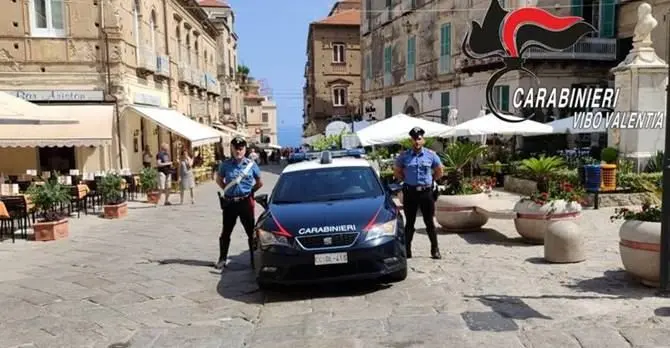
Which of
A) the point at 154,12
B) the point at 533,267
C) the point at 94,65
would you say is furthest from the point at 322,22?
the point at 533,267

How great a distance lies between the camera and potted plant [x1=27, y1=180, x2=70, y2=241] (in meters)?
10.5

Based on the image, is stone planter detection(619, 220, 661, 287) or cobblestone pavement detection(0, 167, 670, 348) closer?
cobblestone pavement detection(0, 167, 670, 348)

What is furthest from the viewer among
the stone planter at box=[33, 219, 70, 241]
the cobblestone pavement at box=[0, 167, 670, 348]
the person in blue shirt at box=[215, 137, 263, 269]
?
the stone planter at box=[33, 219, 70, 241]

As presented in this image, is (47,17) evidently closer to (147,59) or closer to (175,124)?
(147,59)

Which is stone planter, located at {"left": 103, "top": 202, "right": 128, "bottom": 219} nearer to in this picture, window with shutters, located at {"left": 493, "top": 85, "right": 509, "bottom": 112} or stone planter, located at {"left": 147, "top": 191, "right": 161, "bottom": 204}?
stone planter, located at {"left": 147, "top": 191, "right": 161, "bottom": 204}

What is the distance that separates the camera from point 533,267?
23.1ft

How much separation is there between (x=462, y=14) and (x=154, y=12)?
13.6 m

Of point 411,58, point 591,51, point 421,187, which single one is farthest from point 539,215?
point 411,58

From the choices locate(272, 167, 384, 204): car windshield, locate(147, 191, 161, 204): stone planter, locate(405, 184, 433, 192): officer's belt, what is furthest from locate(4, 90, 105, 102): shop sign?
locate(405, 184, 433, 192): officer's belt

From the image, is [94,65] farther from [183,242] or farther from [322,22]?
[322,22]

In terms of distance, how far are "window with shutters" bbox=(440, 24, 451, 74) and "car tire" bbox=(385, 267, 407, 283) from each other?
2210 centimetres

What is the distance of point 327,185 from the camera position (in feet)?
23.8

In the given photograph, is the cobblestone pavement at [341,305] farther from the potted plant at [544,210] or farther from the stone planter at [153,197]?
the stone planter at [153,197]

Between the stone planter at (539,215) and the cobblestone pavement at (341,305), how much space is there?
9.3 inches
